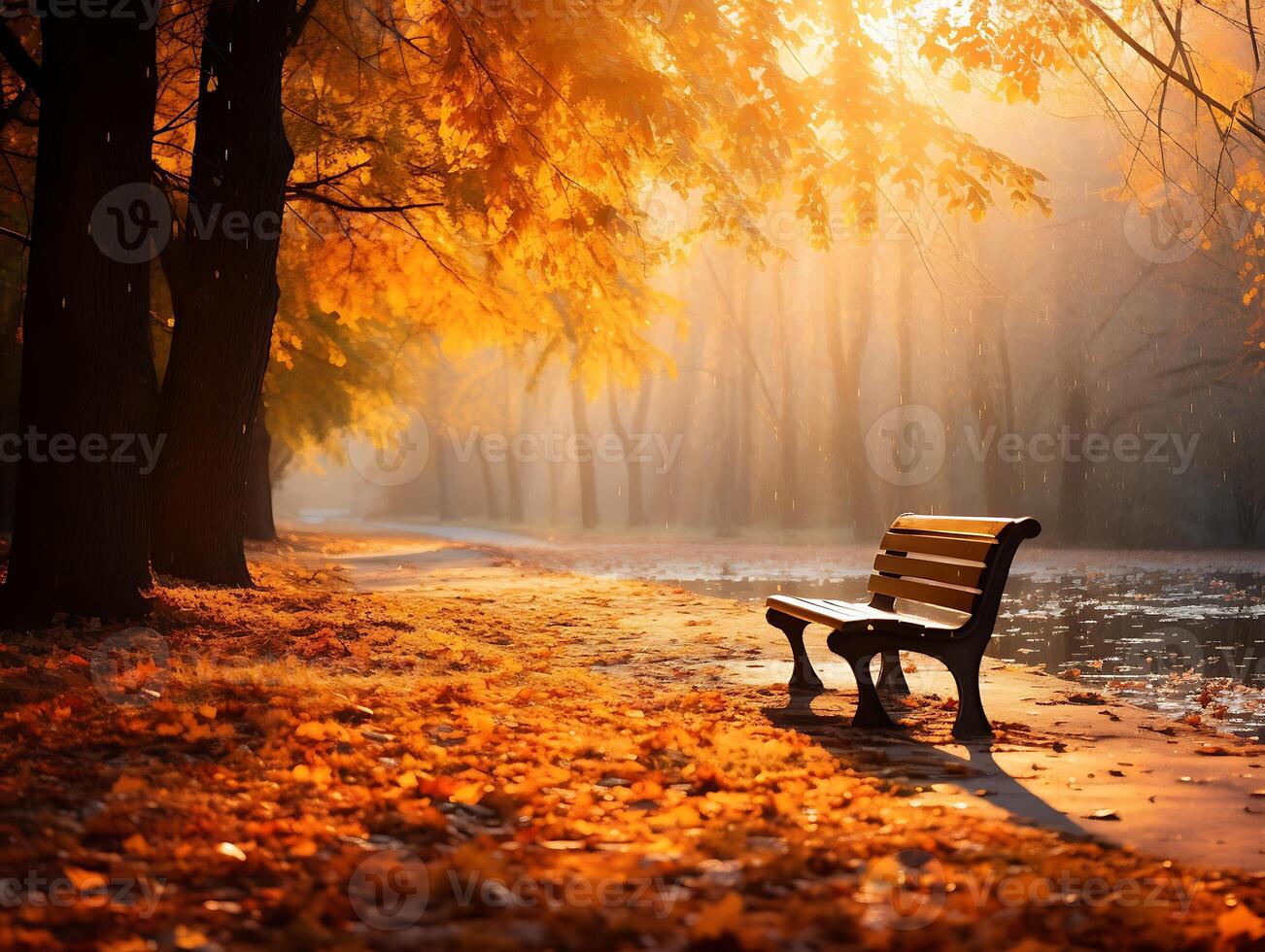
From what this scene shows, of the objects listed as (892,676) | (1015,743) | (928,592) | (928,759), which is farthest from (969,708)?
(892,676)

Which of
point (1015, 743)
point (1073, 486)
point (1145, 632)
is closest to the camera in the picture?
Result: point (1015, 743)

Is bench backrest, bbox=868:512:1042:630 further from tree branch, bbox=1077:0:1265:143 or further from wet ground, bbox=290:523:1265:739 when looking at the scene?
tree branch, bbox=1077:0:1265:143

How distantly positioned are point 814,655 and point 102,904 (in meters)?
6.14

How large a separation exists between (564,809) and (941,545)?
3126 millimetres

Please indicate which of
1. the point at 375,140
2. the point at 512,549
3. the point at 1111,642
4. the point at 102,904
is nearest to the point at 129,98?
the point at 375,140

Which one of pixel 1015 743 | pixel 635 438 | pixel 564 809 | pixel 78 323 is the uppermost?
pixel 635 438

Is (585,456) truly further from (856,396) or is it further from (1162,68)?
(1162,68)

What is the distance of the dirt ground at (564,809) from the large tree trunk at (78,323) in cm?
47

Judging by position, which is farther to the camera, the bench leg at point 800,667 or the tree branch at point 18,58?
the tree branch at point 18,58

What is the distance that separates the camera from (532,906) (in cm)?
303

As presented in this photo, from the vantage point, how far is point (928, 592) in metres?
6.43

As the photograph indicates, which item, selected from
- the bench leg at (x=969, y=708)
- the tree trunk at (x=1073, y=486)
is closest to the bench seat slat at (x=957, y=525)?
the bench leg at (x=969, y=708)

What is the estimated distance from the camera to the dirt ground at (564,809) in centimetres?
296

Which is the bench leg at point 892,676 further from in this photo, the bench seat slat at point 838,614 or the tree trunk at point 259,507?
the tree trunk at point 259,507
